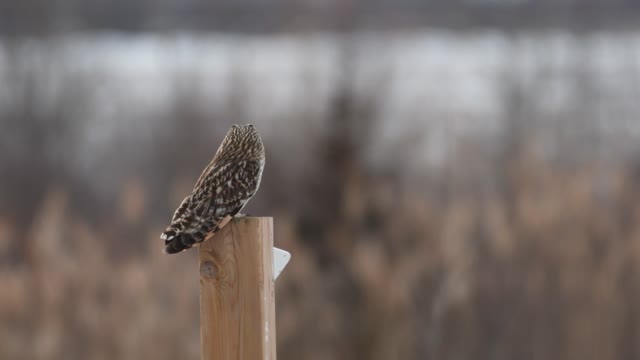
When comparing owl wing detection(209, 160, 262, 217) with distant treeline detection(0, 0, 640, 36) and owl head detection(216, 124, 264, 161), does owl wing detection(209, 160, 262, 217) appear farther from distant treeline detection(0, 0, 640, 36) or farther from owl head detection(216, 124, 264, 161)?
distant treeline detection(0, 0, 640, 36)

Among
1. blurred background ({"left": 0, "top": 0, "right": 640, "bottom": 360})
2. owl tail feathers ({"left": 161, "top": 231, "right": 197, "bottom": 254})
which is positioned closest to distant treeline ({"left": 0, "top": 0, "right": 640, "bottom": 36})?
blurred background ({"left": 0, "top": 0, "right": 640, "bottom": 360})

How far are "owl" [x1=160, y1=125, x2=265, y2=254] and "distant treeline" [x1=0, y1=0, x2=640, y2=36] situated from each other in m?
3.07

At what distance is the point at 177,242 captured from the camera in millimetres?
2215

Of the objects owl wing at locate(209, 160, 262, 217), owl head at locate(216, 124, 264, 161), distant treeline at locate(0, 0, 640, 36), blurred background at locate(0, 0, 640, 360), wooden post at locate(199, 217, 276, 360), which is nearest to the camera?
wooden post at locate(199, 217, 276, 360)

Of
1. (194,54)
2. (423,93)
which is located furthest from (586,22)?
(194,54)

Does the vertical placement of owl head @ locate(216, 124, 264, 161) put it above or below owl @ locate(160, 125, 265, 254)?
above

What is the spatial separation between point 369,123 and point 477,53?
873 mm

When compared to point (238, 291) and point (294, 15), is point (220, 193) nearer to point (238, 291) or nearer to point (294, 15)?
point (238, 291)

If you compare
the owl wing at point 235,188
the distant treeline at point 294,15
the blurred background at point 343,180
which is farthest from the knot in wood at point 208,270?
the distant treeline at point 294,15

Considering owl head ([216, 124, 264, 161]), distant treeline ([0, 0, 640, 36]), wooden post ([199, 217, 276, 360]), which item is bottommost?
Result: wooden post ([199, 217, 276, 360])

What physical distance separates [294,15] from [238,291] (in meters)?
3.76

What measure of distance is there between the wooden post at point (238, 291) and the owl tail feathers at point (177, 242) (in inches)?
1.4

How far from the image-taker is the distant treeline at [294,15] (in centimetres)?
581

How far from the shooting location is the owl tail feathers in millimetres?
2184
